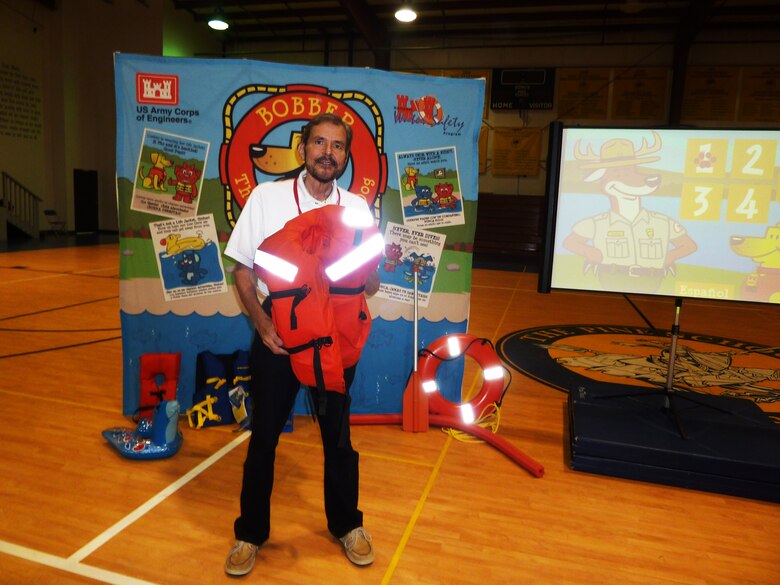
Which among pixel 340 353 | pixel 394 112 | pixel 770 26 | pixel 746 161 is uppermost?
pixel 770 26

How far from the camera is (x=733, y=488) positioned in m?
2.54

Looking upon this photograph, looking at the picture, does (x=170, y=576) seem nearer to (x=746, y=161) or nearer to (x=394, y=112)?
(x=394, y=112)

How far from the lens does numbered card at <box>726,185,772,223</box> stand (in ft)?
8.39

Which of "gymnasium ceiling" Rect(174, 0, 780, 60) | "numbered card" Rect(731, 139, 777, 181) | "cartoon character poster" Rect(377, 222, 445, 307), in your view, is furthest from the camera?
"gymnasium ceiling" Rect(174, 0, 780, 60)

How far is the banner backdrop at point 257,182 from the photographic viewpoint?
298 centimetres

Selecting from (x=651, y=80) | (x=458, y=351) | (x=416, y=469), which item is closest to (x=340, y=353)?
(x=416, y=469)

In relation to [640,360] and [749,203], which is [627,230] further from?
[640,360]

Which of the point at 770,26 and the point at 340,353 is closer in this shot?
the point at 340,353

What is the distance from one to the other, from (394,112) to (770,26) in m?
12.8

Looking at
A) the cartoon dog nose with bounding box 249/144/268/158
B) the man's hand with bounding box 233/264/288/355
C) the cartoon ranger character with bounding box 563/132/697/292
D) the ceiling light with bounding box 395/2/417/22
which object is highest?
the ceiling light with bounding box 395/2/417/22

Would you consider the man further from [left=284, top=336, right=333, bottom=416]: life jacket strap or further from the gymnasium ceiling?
the gymnasium ceiling

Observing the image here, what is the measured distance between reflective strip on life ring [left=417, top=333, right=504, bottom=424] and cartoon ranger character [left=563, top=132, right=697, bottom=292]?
0.80m

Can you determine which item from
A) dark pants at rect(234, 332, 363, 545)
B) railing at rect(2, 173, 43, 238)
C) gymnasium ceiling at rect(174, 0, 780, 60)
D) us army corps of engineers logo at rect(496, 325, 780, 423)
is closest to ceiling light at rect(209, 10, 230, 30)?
gymnasium ceiling at rect(174, 0, 780, 60)

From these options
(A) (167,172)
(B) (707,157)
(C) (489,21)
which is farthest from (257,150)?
(C) (489,21)
